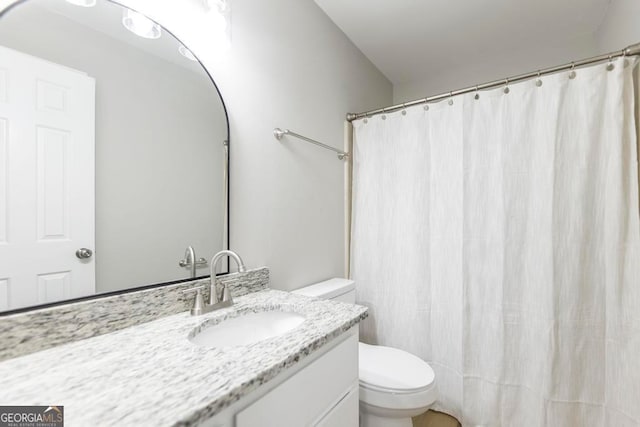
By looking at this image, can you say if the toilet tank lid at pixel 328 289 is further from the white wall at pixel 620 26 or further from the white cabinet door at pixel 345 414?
the white wall at pixel 620 26

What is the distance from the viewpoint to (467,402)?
1585 millimetres

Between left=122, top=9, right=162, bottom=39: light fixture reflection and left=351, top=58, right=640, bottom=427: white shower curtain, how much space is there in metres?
1.39

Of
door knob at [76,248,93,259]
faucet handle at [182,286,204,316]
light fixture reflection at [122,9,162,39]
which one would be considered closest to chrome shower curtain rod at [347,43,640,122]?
light fixture reflection at [122,9,162,39]

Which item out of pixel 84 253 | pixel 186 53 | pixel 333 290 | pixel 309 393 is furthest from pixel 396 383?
pixel 186 53

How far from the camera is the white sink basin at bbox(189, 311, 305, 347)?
36.6 inches

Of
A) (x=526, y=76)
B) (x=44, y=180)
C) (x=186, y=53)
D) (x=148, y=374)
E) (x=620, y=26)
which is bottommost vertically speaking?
(x=148, y=374)

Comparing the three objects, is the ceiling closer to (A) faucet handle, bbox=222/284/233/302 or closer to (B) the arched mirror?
(B) the arched mirror

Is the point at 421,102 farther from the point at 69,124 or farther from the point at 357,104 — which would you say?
the point at 69,124

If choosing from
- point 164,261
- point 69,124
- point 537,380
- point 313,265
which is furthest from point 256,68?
point 537,380

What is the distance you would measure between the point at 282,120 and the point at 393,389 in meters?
1.38

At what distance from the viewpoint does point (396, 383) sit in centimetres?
126

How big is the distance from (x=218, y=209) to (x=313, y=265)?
721mm

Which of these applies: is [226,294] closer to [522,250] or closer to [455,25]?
[522,250]

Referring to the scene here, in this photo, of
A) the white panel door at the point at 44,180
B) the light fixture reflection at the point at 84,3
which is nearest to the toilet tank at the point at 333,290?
the white panel door at the point at 44,180
